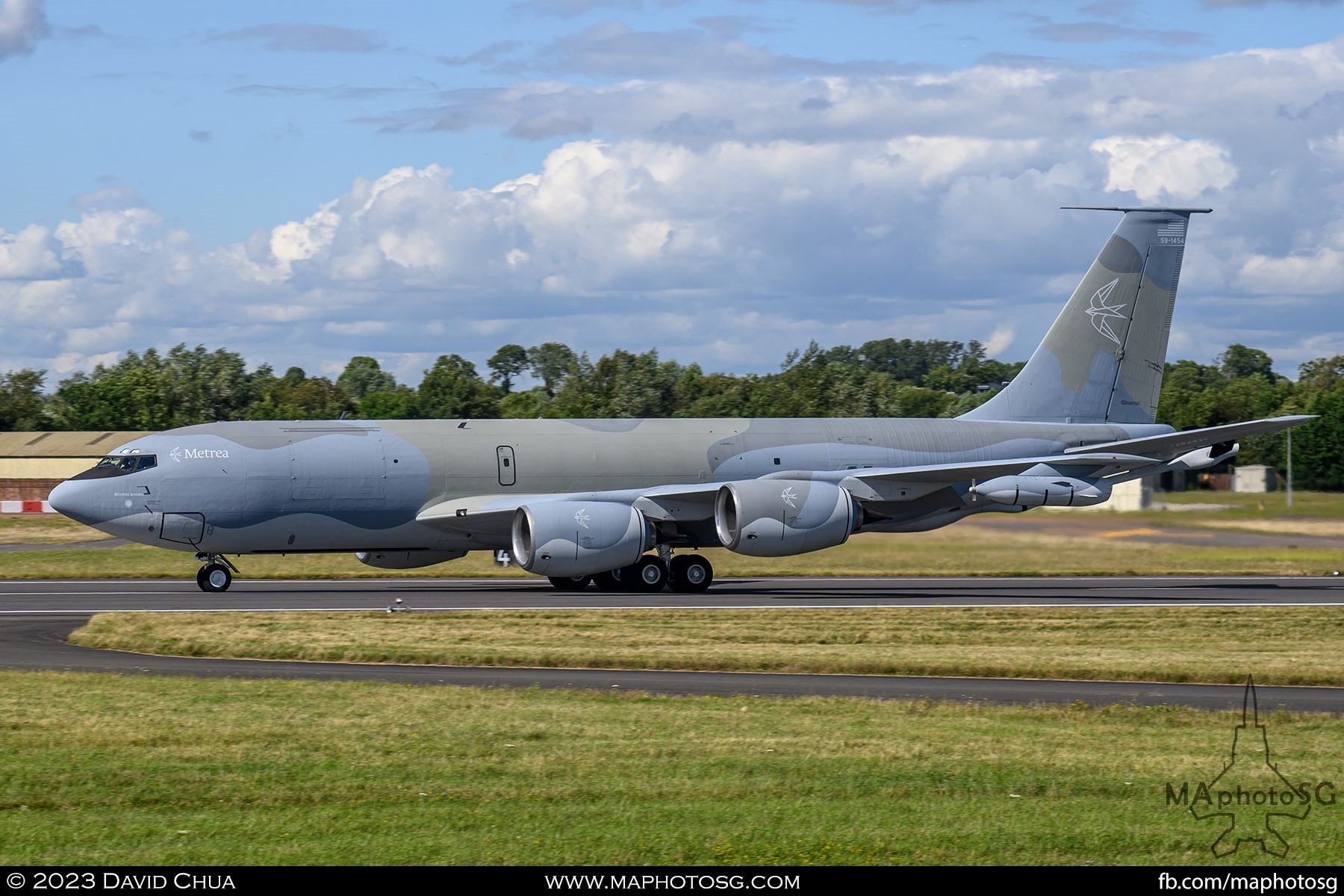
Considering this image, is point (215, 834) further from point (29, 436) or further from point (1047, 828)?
point (29, 436)

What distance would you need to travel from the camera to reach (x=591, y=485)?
108 ft

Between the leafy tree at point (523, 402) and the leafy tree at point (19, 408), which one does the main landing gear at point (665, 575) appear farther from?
the leafy tree at point (19, 408)

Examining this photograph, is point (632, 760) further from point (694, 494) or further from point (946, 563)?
point (946, 563)

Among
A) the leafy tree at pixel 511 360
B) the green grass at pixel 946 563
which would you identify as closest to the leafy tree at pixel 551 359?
the leafy tree at pixel 511 360

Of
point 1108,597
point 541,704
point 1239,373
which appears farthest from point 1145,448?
point 1239,373

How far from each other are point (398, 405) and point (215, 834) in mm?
86443

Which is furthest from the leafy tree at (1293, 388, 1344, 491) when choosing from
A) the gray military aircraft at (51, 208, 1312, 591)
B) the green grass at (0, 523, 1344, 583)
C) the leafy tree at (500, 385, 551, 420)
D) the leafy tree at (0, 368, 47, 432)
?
the leafy tree at (0, 368, 47, 432)

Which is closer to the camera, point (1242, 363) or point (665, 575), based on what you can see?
point (665, 575)

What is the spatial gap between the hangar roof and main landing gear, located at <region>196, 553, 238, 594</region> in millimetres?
55695

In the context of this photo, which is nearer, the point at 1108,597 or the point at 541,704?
the point at 541,704

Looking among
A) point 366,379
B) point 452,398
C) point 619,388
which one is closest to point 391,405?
point 452,398

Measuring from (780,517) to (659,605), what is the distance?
14.3 ft

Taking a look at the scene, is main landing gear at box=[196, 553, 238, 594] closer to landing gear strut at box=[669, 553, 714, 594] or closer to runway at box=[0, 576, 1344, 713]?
runway at box=[0, 576, 1344, 713]
